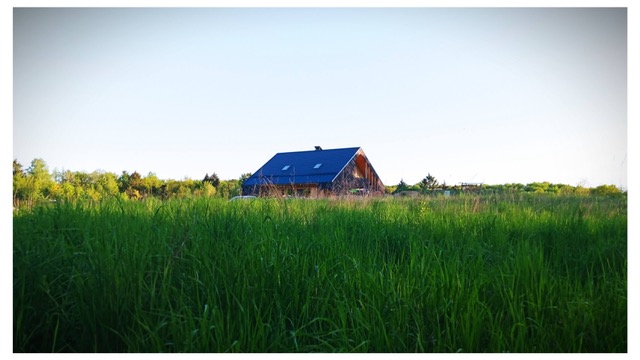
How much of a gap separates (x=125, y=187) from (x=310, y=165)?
16101 mm

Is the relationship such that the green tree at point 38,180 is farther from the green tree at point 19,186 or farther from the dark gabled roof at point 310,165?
the dark gabled roof at point 310,165

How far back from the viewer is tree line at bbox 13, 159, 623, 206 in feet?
10.6

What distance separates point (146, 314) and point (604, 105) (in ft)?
11.0

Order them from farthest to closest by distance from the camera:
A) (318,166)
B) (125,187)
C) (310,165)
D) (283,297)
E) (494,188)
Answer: (310,165) → (318,166) → (494,188) → (125,187) → (283,297)

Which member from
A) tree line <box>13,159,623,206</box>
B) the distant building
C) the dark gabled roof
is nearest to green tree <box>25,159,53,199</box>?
tree line <box>13,159,623,206</box>

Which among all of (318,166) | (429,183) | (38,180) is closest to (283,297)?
(38,180)

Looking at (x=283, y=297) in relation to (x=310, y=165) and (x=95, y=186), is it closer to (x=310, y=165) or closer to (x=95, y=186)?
(x=95, y=186)

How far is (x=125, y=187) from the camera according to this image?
472 cm

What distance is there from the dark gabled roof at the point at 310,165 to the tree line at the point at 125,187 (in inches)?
481

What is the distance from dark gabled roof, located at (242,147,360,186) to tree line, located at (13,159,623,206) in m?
12.2

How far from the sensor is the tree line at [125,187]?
3234 mm

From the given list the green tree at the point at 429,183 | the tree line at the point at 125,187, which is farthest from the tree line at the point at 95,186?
the green tree at the point at 429,183
